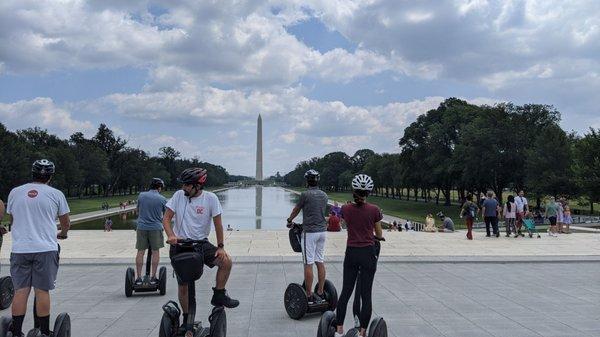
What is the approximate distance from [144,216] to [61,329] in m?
3.56

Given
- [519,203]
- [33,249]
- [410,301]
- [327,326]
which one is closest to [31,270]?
[33,249]

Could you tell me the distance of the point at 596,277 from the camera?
11727 mm

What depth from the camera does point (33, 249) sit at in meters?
5.48

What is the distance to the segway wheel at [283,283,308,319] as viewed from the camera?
7.59m

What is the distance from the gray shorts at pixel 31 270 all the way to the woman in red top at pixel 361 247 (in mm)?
3011

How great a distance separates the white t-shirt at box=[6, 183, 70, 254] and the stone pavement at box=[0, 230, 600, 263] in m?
8.57

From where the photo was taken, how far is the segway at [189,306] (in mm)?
5340

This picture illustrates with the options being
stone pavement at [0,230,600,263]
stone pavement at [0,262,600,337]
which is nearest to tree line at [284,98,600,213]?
stone pavement at [0,230,600,263]

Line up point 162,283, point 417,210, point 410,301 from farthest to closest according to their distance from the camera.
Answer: point 417,210 < point 162,283 < point 410,301

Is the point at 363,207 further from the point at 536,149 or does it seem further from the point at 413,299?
the point at 536,149

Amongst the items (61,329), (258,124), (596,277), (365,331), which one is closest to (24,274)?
(61,329)

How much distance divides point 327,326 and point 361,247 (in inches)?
36.4

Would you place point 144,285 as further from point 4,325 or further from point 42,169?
point 42,169

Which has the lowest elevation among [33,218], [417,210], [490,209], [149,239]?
[417,210]
